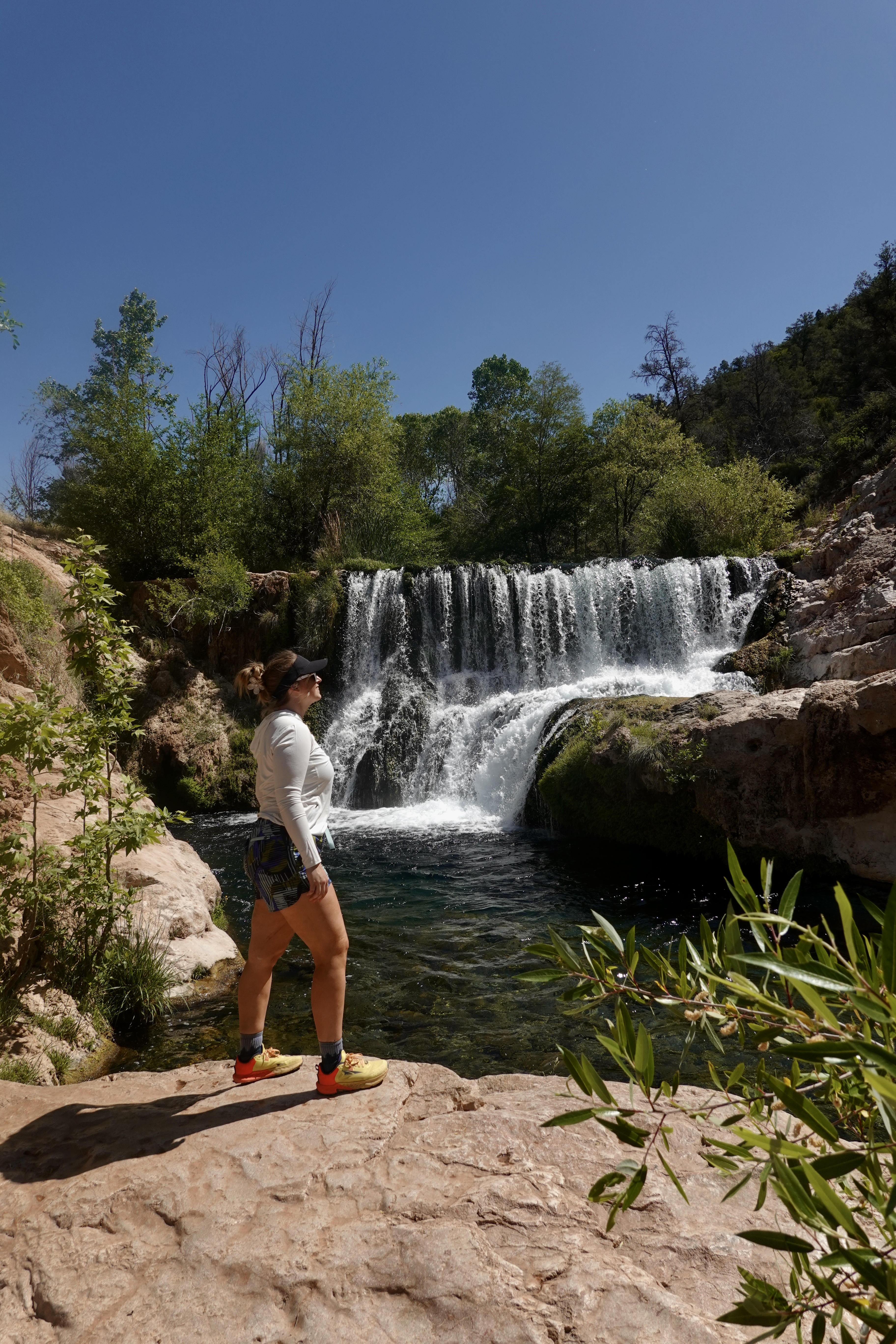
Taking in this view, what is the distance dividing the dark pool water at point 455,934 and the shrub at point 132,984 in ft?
0.47

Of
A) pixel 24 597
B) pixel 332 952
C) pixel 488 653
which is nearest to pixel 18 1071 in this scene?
pixel 332 952

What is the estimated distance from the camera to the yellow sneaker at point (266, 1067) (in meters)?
3.04

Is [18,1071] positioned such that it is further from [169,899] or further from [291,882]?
[169,899]

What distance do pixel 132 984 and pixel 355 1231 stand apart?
2946 mm

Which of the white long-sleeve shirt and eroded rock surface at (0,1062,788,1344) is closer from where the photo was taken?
eroded rock surface at (0,1062,788,1344)

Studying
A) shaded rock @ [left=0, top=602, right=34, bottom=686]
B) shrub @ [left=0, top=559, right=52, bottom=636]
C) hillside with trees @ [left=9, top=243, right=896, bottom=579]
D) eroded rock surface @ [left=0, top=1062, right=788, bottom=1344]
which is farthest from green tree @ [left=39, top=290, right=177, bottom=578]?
eroded rock surface @ [left=0, top=1062, right=788, bottom=1344]

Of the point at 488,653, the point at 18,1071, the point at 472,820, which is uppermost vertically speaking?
the point at 488,653

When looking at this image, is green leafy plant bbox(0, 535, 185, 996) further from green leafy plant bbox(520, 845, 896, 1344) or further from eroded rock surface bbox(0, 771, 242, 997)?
green leafy plant bbox(520, 845, 896, 1344)

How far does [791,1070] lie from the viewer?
3.68ft

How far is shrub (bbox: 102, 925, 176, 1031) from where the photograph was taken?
14.4 feet

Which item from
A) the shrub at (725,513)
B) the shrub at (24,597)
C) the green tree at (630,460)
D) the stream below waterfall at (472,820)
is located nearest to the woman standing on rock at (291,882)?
the stream below waterfall at (472,820)

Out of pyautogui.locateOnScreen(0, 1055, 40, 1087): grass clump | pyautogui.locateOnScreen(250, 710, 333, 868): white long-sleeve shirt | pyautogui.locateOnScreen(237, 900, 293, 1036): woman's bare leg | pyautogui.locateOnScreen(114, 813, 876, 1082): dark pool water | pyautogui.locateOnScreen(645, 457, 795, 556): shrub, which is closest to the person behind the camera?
pyautogui.locateOnScreen(250, 710, 333, 868): white long-sleeve shirt

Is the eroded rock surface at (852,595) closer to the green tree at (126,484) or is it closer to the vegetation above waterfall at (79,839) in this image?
the vegetation above waterfall at (79,839)

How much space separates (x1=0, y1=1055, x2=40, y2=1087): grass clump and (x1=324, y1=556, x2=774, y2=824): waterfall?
8395 mm
